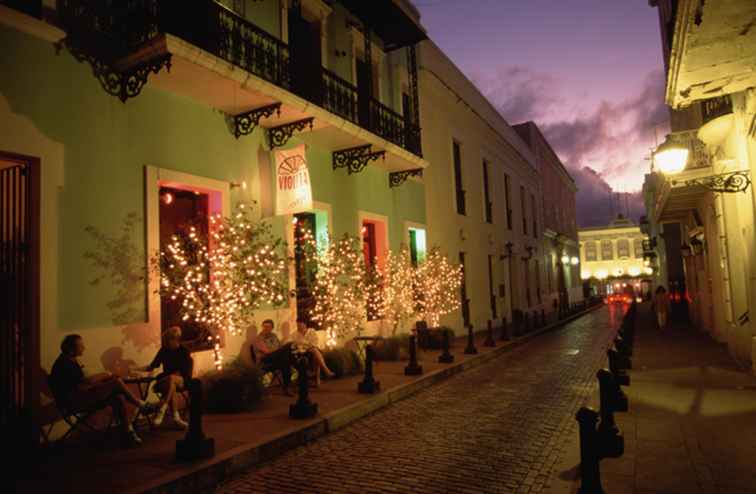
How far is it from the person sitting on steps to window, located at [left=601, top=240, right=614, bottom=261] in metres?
70.5

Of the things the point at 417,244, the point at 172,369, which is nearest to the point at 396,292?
the point at 417,244

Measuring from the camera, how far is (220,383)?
24.2 ft

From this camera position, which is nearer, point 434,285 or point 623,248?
point 434,285

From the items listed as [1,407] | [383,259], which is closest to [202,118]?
[1,407]

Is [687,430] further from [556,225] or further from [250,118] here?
[556,225]

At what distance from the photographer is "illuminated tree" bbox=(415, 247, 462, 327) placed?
14616 millimetres

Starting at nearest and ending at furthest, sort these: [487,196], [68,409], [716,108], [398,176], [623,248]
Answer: [68,409] → [716,108] → [398,176] → [487,196] → [623,248]

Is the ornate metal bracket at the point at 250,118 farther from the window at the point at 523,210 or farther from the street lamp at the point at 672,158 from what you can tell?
the window at the point at 523,210

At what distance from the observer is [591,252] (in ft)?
231

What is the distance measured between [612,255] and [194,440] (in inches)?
2830

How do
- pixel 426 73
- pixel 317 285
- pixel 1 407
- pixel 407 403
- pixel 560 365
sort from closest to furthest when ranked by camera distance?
pixel 1 407
pixel 407 403
pixel 317 285
pixel 560 365
pixel 426 73

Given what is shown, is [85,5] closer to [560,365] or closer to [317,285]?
[317,285]

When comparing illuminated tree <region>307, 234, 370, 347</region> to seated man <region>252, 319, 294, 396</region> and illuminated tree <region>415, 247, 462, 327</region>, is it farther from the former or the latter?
illuminated tree <region>415, 247, 462, 327</region>

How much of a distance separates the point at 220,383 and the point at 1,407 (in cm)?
250
